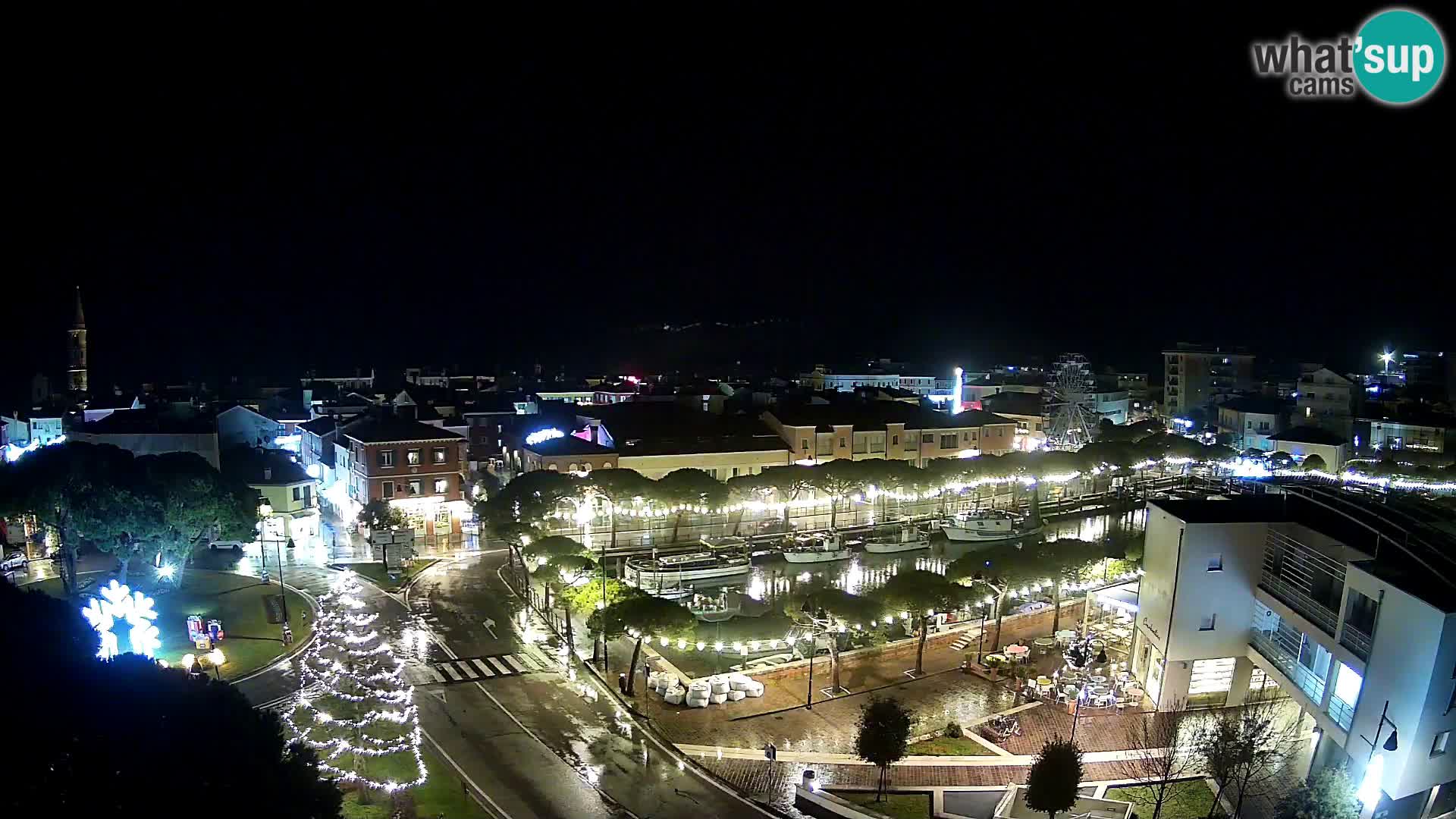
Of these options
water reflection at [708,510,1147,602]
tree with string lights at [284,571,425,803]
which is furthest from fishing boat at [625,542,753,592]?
tree with string lights at [284,571,425,803]

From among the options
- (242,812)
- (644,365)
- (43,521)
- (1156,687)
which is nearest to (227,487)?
(43,521)

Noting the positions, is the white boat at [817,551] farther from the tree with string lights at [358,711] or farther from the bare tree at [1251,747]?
the bare tree at [1251,747]

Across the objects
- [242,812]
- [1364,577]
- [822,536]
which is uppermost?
[1364,577]

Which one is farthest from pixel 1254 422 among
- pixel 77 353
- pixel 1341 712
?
pixel 77 353

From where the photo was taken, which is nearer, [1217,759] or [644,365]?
[1217,759]

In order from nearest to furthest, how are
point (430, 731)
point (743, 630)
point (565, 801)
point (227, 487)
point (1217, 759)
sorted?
point (1217, 759) < point (565, 801) < point (430, 731) < point (743, 630) < point (227, 487)

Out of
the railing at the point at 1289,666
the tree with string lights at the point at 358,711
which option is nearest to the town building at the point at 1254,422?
the railing at the point at 1289,666

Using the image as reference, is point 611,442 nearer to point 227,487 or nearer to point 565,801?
point 227,487
